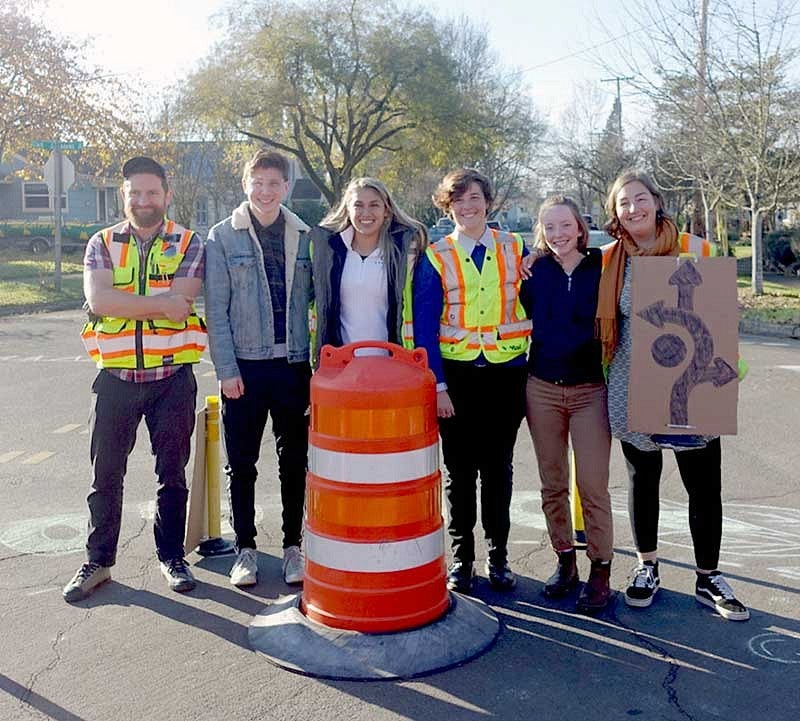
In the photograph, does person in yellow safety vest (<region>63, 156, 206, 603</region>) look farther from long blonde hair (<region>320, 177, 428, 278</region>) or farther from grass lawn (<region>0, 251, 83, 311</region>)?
grass lawn (<region>0, 251, 83, 311</region>)

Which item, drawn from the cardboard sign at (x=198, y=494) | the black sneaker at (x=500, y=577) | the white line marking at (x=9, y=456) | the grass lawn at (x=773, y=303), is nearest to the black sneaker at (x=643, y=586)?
the black sneaker at (x=500, y=577)

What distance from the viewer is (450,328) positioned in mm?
4613

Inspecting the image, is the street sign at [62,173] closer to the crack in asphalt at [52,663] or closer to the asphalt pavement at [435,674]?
the asphalt pavement at [435,674]

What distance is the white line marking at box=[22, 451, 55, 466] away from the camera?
7375 mm

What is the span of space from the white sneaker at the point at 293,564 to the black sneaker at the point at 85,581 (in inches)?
36.5

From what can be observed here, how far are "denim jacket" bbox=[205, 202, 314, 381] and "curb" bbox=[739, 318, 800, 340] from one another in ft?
A: 40.4

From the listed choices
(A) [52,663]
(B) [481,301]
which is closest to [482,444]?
(B) [481,301]

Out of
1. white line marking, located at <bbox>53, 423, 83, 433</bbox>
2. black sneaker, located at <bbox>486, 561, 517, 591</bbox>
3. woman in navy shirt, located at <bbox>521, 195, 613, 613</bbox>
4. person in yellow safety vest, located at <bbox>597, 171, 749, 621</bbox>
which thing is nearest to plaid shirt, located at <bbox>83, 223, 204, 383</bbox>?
woman in navy shirt, located at <bbox>521, 195, 613, 613</bbox>

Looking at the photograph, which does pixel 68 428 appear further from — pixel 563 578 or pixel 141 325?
pixel 563 578

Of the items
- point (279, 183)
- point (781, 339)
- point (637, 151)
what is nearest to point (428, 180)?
point (637, 151)

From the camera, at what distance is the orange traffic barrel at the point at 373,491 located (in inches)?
160

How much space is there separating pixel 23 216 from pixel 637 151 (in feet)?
114

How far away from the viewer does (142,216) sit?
4.75 metres

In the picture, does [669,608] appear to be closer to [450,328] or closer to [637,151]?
[450,328]
